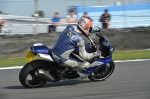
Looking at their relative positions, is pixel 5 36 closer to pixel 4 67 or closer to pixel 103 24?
pixel 4 67

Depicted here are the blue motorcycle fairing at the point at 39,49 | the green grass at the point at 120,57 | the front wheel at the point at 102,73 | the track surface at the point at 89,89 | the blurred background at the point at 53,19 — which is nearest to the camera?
the track surface at the point at 89,89

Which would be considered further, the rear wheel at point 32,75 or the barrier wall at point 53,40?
the barrier wall at point 53,40

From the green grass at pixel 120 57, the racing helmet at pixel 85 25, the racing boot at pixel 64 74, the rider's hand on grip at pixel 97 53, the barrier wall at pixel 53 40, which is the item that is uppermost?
the racing helmet at pixel 85 25

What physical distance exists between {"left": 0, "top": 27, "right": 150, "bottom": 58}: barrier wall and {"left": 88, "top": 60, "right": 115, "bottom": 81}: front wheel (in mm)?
4888

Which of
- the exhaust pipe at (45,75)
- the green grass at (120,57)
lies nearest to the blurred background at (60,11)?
the green grass at (120,57)

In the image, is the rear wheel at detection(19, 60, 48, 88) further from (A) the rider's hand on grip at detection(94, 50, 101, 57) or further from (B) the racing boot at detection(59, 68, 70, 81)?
(A) the rider's hand on grip at detection(94, 50, 101, 57)

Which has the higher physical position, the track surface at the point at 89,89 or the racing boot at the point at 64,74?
the racing boot at the point at 64,74

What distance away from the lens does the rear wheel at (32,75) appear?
22.9 feet

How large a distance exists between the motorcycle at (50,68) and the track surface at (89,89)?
17cm

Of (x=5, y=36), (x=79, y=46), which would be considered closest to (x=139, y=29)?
(x=5, y=36)

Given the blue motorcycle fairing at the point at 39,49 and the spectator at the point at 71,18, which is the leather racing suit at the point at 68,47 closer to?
the blue motorcycle fairing at the point at 39,49

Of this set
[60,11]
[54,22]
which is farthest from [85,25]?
[60,11]

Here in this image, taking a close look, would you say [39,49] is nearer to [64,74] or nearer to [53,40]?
[64,74]

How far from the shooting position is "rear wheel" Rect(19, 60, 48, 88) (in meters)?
6.97
